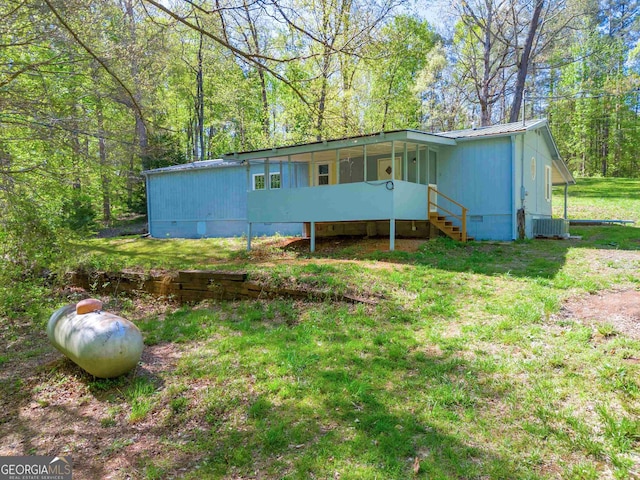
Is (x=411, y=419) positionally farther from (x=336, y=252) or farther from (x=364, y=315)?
(x=336, y=252)

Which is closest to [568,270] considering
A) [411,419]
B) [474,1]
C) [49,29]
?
[411,419]

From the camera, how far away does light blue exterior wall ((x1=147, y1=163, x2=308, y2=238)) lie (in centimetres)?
1564

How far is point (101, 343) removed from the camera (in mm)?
4398

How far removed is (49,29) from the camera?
5.27 m

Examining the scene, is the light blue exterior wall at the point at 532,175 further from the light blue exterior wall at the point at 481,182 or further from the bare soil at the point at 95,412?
the bare soil at the point at 95,412

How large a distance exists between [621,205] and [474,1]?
1215 centimetres

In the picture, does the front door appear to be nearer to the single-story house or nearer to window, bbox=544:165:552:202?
the single-story house

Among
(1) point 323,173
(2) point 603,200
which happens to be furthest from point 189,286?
(2) point 603,200

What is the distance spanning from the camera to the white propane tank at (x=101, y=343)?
441cm

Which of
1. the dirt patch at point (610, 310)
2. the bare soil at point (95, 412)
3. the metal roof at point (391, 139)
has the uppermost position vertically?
the metal roof at point (391, 139)

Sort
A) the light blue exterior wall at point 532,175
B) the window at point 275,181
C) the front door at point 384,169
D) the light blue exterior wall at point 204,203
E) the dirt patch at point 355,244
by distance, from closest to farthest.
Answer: the dirt patch at point 355,244 → the light blue exterior wall at point 532,175 → the front door at point 384,169 → the window at point 275,181 → the light blue exterior wall at point 204,203

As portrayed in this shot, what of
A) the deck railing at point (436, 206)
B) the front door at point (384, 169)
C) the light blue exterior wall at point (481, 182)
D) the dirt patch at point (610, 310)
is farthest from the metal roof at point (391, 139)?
the dirt patch at point (610, 310)

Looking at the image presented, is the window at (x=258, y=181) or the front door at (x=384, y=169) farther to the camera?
the window at (x=258, y=181)

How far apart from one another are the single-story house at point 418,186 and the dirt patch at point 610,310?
16.2 ft
